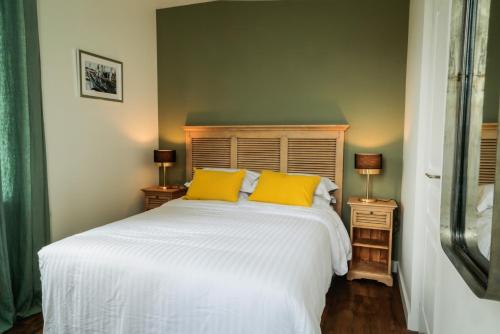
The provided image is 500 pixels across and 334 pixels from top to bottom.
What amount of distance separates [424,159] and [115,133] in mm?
2861

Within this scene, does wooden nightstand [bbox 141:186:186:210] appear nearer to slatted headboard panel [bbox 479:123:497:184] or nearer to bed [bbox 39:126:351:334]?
bed [bbox 39:126:351:334]

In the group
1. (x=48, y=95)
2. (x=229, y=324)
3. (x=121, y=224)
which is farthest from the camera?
(x=48, y=95)

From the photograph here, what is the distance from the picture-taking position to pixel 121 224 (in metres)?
2.35

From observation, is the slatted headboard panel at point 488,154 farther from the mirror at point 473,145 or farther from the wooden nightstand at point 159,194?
the wooden nightstand at point 159,194

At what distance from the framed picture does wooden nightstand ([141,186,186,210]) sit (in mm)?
1035

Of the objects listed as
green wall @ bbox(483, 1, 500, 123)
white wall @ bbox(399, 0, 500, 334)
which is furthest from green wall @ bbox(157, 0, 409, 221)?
green wall @ bbox(483, 1, 500, 123)

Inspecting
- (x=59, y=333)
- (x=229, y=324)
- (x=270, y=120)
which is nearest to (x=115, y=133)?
(x=270, y=120)

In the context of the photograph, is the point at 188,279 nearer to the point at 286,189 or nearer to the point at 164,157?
the point at 286,189

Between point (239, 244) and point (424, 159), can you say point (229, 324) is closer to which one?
point (239, 244)

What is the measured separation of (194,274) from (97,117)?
2.25 metres

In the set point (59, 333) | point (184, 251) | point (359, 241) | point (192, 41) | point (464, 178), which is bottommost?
point (59, 333)

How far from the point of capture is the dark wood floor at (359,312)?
2236 mm

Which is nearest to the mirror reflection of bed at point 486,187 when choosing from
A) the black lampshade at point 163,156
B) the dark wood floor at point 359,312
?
the dark wood floor at point 359,312

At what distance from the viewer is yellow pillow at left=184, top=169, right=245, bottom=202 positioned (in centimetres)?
307
